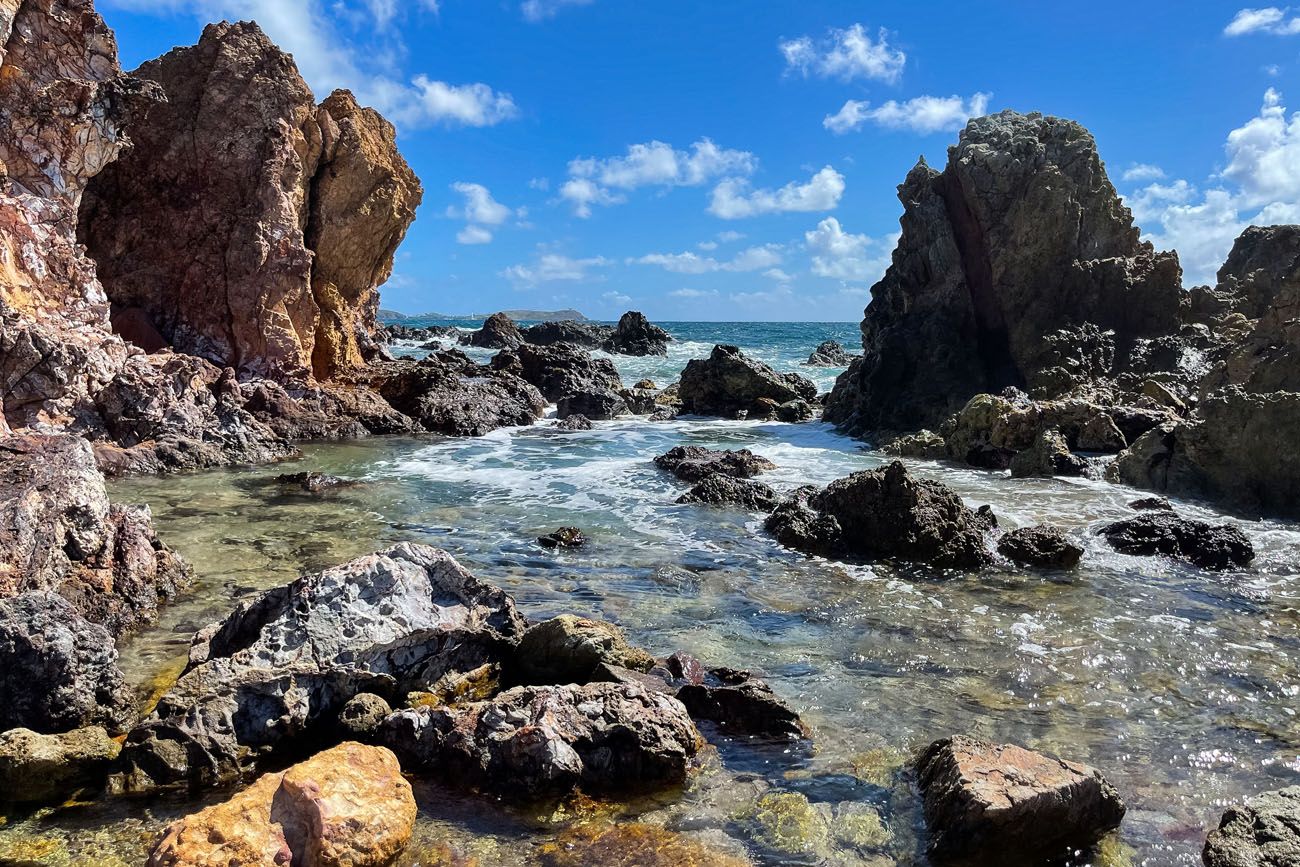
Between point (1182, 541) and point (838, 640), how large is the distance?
5.48m

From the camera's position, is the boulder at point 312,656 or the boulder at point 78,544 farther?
the boulder at point 78,544

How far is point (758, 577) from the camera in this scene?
29.2 ft

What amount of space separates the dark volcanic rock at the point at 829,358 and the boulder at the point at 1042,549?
37361 millimetres

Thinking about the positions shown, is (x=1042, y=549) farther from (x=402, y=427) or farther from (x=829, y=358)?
(x=829, y=358)

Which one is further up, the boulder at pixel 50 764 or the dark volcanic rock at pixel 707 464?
the dark volcanic rock at pixel 707 464

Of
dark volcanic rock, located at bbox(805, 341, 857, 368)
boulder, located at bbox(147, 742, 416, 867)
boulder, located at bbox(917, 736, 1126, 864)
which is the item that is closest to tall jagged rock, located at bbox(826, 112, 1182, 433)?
boulder, located at bbox(917, 736, 1126, 864)

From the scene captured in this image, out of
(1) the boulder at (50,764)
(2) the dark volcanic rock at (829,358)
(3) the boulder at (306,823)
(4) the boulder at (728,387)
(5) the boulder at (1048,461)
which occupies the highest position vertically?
(2) the dark volcanic rock at (829,358)

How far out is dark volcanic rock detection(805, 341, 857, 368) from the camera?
48131 mm

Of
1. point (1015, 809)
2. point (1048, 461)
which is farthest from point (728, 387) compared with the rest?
point (1015, 809)

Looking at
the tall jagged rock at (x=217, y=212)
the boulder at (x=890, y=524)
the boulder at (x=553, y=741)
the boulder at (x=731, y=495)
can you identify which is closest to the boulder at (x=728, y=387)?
the tall jagged rock at (x=217, y=212)

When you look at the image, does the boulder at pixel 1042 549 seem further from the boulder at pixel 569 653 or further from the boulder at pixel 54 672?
the boulder at pixel 54 672

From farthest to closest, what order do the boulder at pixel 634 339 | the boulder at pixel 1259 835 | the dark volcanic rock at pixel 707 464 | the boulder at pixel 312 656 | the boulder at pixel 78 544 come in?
the boulder at pixel 634 339, the dark volcanic rock at pixel 707 464, the boulder at pixel 78 544, the boulder at pixel 312 656, the boulder at pixel 1259 835

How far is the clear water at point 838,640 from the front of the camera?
13.8 feet

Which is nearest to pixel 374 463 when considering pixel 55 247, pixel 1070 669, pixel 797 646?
pixel 55 247
